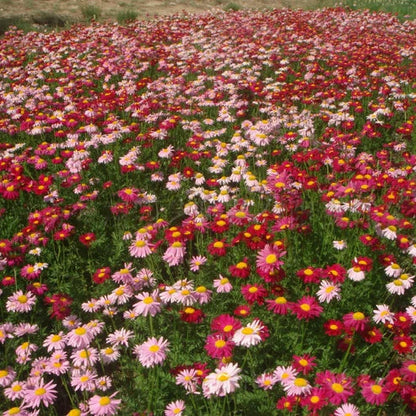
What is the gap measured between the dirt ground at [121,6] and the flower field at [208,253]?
31.9 ft

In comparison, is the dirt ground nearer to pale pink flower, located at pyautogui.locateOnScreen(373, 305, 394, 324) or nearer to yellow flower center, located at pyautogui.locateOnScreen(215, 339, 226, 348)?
yellow flower center, located at pyautogui.locateOnScreen(215, 339, 226, 348)

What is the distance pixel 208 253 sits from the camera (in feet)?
11.9

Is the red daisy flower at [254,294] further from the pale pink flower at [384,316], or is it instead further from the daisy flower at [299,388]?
the pale pink flower at [384,316]

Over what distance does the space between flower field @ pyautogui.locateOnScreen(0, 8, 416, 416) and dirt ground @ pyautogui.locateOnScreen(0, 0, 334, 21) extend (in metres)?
9.72

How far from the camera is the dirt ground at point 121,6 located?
16.2 m

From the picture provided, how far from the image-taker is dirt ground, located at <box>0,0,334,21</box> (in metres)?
16.2

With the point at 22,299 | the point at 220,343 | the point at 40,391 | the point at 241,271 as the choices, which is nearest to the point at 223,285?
the point at 241,271

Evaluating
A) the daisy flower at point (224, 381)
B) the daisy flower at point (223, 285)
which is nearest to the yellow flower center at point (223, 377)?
the daisy flower at point (224, 381)

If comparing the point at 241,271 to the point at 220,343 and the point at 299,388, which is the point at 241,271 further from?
the point at 299,388

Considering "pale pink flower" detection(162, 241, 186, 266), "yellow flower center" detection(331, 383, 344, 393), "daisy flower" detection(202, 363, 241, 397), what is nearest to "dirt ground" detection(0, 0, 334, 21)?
"pale pink flower" detection(162, 241, 186, 266)

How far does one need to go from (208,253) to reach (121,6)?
18.3m

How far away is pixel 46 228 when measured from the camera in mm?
3621

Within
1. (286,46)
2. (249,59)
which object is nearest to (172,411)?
(249,59)

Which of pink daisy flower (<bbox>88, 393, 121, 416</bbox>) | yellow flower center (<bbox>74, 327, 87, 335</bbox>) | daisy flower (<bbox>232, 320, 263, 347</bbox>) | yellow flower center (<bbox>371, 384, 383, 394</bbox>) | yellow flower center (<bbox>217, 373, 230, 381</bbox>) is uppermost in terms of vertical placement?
yellow flower center (<bbox>217, 373, 230, 381</bbox>)
